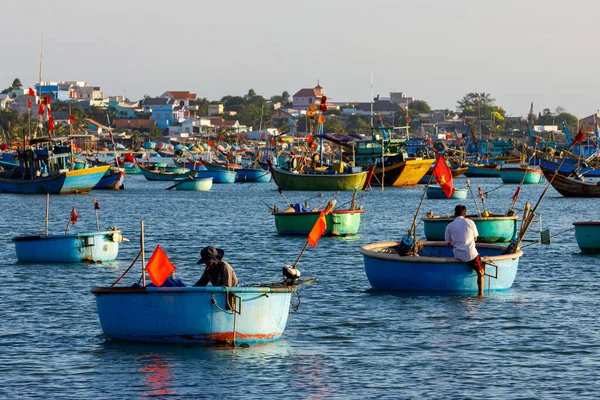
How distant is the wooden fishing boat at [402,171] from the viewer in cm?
10594

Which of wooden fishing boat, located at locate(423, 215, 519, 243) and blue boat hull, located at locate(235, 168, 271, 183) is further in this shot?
blue boat hull, located at locate(235, 168, 271, 183)

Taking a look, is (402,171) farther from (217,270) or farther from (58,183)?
(217,270)

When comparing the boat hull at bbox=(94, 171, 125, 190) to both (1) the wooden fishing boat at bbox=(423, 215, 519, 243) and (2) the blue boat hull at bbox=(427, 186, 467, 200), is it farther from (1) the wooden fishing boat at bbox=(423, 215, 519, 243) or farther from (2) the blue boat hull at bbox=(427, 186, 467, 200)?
(1) the wooden fishing boat at bbox=(423, 215, 519, 243)

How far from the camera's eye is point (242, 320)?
20281mm

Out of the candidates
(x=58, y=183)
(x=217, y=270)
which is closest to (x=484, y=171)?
(x=58, y=183)

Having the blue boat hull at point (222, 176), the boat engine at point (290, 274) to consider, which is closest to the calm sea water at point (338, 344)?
the boat engine at point (290, 274)

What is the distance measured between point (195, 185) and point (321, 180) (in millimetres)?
19328

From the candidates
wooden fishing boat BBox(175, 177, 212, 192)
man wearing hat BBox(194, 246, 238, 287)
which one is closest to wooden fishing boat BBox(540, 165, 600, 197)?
wooden fishing boat BBox(175, 177, 212, 192)

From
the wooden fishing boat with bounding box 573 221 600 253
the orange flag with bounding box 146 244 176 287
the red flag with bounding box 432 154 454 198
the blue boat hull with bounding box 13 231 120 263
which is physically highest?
the red flag with bounding box 432 154 454 198

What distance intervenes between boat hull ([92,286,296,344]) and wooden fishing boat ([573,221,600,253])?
20.7m

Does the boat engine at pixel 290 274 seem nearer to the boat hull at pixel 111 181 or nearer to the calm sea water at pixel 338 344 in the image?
the calm sea water at pixel 338 344

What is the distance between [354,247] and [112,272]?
39.5ft

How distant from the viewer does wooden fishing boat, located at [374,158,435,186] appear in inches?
4171

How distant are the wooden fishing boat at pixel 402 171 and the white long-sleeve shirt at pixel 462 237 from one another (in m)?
77.2
